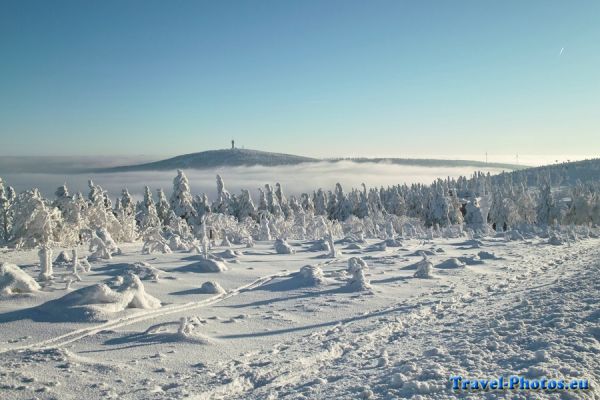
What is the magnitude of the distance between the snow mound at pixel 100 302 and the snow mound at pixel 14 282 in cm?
212

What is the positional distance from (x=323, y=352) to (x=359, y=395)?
2147 millimetres

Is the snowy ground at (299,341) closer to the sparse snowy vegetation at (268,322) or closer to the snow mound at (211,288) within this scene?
the sparse snowy vegetation at (268,322)

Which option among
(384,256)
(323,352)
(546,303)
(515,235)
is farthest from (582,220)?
(323,352)

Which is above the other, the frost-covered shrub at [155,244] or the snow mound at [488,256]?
the frost-covered shrub at [155,244]

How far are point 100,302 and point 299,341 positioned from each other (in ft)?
15.9

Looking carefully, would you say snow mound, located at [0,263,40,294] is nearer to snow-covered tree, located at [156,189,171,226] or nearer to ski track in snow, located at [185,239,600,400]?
ski track in snow, located at [185,239,600,400]

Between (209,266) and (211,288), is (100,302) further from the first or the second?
(209,266)

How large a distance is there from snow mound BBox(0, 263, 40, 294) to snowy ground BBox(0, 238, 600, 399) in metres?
0.32

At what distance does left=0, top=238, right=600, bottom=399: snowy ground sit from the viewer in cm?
643

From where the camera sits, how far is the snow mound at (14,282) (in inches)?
422

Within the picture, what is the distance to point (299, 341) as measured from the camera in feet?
29.5

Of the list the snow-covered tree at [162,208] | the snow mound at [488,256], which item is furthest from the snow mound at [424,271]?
the snow-covered tree at [162,208]

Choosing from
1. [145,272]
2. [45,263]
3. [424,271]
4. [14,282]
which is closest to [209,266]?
[145,272]

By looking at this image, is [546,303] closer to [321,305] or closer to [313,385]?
[321,305]
